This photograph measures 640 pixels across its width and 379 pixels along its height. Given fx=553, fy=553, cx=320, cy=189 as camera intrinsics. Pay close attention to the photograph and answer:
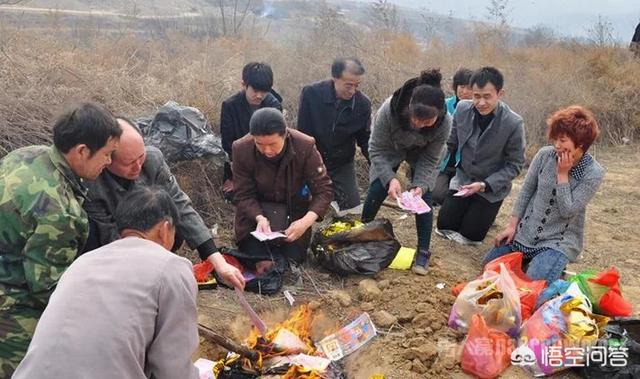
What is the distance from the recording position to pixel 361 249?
4.51 m

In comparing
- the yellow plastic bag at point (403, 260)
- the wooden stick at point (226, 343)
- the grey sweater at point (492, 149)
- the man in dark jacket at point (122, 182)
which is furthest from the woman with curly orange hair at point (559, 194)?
the man in dark jacket at point (122, 182)

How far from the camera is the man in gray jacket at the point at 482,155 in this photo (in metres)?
4.89

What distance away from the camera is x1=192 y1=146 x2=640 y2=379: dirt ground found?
3.57 metres

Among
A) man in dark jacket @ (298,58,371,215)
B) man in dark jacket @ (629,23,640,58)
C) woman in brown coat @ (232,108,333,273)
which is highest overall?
man in dark jacket @ (629,23,640,58)

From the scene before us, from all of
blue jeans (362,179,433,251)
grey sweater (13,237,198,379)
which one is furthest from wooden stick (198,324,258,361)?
blue jeans (362,179,433,251)

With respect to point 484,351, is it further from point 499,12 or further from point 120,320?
point 499,12

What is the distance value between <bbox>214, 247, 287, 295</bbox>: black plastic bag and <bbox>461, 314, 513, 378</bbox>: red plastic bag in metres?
1.54

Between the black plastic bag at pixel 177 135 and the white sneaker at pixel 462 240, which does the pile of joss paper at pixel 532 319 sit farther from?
the black plastic bag at pixel 177 135

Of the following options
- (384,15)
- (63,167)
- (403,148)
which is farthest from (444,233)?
(384,15)

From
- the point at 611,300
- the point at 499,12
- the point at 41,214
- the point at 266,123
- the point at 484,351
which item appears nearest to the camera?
the point at 41,214

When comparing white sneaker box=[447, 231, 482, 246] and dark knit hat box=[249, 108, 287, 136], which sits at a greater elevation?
dark knit hat box=[249, 108, 287, 136]

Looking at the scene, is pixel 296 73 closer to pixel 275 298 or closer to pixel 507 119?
pixel 507 119

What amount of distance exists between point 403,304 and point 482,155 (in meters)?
1.79

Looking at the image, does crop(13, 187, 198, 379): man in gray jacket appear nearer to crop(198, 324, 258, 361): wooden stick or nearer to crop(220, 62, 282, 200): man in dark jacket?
crop(198, 324, 258, 361): wooden stick
